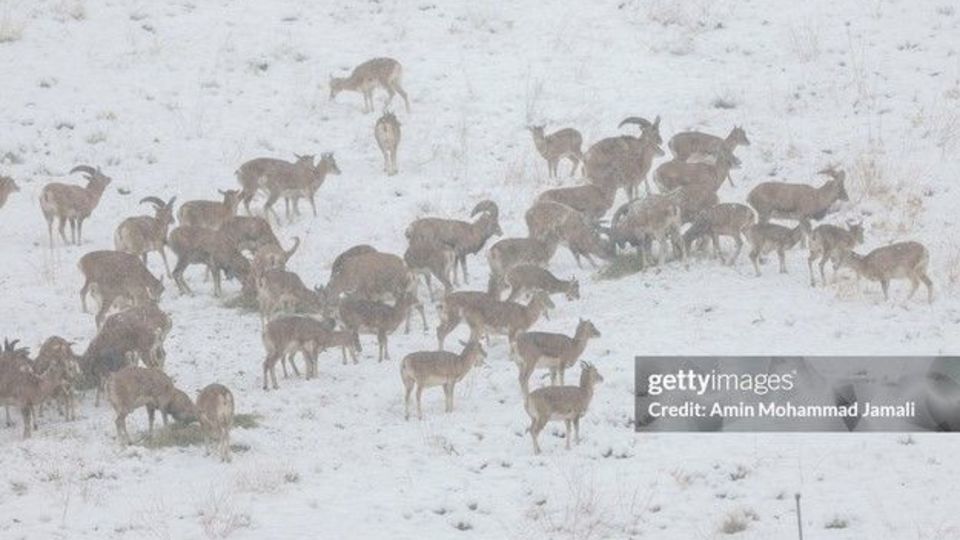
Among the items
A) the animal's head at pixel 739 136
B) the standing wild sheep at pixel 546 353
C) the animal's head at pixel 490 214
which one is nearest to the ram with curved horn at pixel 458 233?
A: the animal's head at pixel 490 214

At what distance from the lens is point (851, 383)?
51.9ft

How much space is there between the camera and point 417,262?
19.5 meters

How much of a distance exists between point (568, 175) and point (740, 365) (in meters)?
8.28

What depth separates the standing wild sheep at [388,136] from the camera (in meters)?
24.3

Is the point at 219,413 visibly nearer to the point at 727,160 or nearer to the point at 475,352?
the point at 475,352

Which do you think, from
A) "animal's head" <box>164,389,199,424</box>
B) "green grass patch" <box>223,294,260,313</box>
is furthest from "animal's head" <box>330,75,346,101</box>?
"animal's head" <box>164,389,199,424</box>

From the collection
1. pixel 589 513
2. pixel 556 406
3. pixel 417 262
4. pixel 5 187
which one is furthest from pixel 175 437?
pixel 5 187

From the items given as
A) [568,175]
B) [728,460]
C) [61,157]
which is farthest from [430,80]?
[728,460]

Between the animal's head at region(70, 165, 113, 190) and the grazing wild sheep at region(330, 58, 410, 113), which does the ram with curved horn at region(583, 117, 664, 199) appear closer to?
the grazing wild sheep at region(330, 58, 410, 113)

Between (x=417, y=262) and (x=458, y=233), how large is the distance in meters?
1.39

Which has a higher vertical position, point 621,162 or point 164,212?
point 621,162

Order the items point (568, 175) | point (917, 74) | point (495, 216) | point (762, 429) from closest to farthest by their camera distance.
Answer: point (762, 429)
point (495, 216)
point (568, 175)
point (917, 74)

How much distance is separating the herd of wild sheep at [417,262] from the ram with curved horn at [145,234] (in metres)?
0.02

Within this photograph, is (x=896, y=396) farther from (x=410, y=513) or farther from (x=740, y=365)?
(x=410, y=513)
